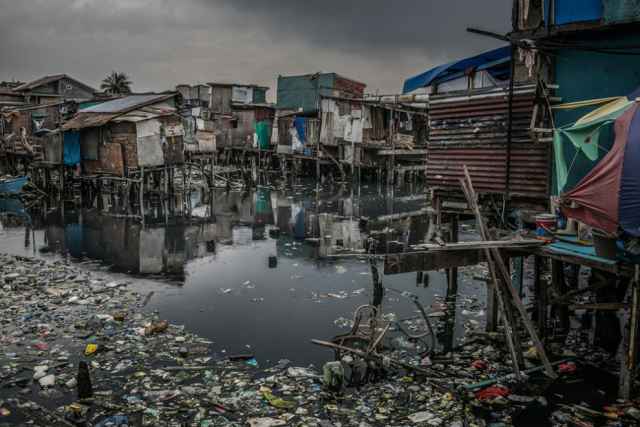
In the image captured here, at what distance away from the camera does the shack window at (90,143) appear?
24016 millimetres

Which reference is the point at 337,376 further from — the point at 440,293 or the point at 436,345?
the point at 440,293

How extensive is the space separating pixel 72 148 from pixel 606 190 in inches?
964

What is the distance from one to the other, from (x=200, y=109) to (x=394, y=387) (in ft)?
117

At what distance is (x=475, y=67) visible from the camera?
10016mm

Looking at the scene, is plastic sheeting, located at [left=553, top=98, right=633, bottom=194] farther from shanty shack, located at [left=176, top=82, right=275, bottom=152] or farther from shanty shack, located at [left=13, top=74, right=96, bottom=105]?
shanty shack, located at [left=13, top=74, right=96, bottom=105]

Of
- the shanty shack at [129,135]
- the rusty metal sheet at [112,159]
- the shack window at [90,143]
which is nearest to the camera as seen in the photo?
the shanty shack at [129,135]

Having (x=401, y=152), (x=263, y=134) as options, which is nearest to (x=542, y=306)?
(x=401, y=152)

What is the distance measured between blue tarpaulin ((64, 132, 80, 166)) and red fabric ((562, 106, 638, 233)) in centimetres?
2385

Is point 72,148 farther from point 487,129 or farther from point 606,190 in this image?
point 606,190

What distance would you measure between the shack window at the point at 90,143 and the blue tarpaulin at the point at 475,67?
1827cm

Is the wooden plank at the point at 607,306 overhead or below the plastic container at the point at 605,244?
below

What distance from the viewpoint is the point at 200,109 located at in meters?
39.3

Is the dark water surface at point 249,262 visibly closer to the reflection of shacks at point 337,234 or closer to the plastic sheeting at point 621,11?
the reflection of shacks at point 337,234

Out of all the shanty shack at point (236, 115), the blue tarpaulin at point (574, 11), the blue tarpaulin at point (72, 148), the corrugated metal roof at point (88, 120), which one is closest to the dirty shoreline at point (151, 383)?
the blue tarpaulin at point (574, 11)
